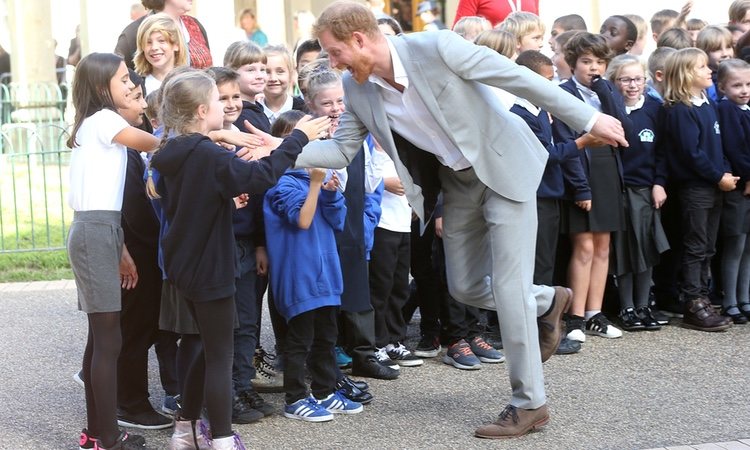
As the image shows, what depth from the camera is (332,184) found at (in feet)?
18.1

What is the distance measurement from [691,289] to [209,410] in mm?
3646

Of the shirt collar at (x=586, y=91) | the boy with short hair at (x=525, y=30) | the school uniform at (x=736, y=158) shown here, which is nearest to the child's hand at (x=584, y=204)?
the shirt collar at (x=586, y=91)

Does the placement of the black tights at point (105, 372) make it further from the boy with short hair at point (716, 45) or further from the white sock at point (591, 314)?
the boy with short hair at point (716, 45)

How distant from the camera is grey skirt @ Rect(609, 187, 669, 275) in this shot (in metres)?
7.20

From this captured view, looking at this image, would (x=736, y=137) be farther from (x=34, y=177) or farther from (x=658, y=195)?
(x=34, y=177)

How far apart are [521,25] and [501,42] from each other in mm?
859

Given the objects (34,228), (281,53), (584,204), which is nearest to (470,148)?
(281,53)

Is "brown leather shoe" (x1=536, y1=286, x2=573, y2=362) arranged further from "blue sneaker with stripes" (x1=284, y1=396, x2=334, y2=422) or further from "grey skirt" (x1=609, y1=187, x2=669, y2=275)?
"grey skirt" (x1=609, y1=187, x2=669, y2=275)

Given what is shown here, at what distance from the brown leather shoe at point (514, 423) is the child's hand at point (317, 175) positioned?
4.45ft

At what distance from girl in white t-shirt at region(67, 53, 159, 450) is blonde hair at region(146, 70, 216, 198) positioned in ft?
0.77

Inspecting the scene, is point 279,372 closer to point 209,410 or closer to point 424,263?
point 424,263

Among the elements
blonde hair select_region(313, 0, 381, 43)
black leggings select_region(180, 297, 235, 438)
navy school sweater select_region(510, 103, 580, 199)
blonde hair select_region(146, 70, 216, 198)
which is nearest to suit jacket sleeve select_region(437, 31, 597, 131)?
blonde hair select_region(313, 0, 381, 43)

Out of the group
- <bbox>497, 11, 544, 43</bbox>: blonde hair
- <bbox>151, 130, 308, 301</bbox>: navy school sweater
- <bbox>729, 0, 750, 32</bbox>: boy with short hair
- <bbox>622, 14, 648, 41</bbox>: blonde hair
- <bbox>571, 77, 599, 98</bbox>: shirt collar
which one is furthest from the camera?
<bbox>622, 14, 648, 41</bbox>: blonde hair

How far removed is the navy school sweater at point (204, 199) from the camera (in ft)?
15.0
